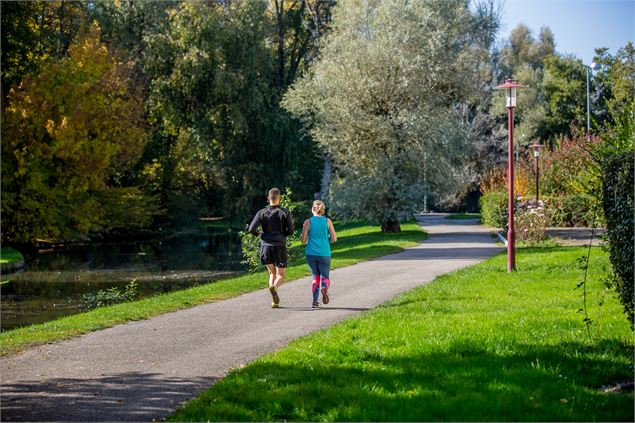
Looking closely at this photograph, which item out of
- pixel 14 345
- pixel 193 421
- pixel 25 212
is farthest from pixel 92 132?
pixel 193 421

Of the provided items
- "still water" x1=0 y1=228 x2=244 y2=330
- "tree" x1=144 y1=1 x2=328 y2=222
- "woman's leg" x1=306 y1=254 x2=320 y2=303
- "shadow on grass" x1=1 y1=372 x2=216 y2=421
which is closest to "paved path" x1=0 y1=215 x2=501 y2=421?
"shadow on grass" x1=1 y1=372 x2=216 y2=421

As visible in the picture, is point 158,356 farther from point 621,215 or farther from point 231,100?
point 231,100

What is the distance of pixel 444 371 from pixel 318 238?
6.01m

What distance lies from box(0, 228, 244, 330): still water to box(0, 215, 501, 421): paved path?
251 inches

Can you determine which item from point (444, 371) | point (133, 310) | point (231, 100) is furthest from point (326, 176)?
point (444, 371)

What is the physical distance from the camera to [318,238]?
13.1m

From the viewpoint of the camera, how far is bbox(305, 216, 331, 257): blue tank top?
1311 cm

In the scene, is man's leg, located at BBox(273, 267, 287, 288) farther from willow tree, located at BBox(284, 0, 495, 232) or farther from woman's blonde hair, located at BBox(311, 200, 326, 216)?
willow tree, located at BBox(284, 0, 495, 232)

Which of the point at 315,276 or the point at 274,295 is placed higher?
the point at 315,276

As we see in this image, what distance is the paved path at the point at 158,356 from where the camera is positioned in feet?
22.3

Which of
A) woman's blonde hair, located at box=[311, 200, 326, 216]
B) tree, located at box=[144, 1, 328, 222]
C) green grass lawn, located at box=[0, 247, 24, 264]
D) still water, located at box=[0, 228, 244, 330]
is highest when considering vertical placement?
tree, located at box=[144, 1, 328, 222]

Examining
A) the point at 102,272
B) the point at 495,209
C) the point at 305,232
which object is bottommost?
the point at 102,272

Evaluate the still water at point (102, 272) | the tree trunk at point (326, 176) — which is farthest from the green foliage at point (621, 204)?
the tree trunk at point (326, 176)

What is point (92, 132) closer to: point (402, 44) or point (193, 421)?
point (402, 44)
